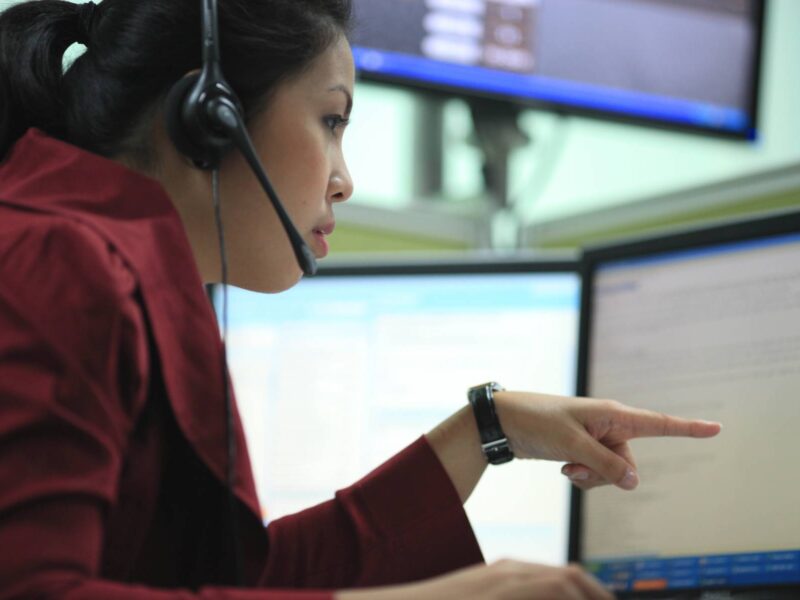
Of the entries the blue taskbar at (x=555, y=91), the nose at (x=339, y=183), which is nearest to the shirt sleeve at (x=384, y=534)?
the nose at (x=339, y=183)

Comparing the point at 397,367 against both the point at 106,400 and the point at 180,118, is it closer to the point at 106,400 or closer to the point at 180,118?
the point at 180,118

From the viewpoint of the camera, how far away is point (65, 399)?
1.88ft

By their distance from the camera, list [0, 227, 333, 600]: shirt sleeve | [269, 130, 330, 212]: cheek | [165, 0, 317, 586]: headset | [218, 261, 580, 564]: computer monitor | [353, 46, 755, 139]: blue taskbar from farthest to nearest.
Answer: [353, 46, 755, 139]: blue taskbar, [218, 261, 580, 564]: computer monitor, [269, 130, 330, 212]: cheek, [165, 0, 317, 586]: headset, [0, 227, 333, 600]: shirt sleeve

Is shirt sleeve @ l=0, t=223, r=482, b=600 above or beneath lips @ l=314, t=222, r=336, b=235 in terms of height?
beneath

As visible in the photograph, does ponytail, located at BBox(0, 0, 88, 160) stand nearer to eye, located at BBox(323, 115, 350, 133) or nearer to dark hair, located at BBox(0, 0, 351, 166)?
dark hair, located at BBox(0, 0, 351, 166)

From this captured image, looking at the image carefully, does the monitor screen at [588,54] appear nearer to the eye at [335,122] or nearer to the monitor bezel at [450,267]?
the monitor bezel at [450,267]

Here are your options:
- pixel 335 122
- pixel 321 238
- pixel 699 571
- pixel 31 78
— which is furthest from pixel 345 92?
pixel 699 571

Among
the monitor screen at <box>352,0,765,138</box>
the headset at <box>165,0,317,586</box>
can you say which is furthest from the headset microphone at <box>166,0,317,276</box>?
the monitor screen at <box>352,0,765,138</box>

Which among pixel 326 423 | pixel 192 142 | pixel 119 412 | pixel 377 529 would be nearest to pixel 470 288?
pixel 326 423

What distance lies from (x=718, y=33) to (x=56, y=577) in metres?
1.51

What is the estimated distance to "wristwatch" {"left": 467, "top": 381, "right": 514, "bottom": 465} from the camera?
0.91 meters

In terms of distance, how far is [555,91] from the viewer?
1.67 m

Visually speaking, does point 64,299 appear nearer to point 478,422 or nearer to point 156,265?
point 156,265

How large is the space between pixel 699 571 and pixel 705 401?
150 millimetres
